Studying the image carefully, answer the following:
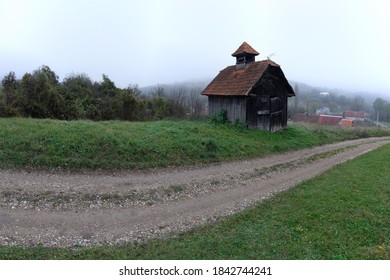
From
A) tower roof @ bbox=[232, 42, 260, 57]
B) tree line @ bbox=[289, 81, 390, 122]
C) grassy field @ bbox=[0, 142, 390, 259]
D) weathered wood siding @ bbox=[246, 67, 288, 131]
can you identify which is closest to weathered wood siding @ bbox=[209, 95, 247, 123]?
weathered wood siding @ bbox=[246, 67, 288, 131]

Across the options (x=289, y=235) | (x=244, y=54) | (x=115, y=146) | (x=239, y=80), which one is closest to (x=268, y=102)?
(x=239, y=80)

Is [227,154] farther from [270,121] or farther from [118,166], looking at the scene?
[270,121]

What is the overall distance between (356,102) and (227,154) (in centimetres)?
11746

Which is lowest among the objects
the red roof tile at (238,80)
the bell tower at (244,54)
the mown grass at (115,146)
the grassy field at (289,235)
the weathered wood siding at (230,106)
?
the grassy field at (289,235)

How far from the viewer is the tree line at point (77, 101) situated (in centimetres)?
2148

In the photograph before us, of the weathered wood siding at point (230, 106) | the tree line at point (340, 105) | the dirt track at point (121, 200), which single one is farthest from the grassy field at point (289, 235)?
the tree line at point (340, 105)

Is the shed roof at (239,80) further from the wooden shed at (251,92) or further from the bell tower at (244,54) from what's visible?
the bell tower at (244,54)

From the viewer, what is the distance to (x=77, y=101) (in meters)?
26.0

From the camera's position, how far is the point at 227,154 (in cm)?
1505

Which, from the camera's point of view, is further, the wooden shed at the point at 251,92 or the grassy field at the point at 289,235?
the wooden shed at the point at 251,92

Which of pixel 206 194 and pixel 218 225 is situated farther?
pixel 206 194

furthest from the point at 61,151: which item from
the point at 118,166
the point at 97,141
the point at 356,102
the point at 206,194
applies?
the point at 356,102

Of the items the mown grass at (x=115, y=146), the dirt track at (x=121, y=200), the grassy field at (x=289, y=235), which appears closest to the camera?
the grassy field at (x=289, y=235)

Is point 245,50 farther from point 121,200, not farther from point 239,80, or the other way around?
point 121,200
